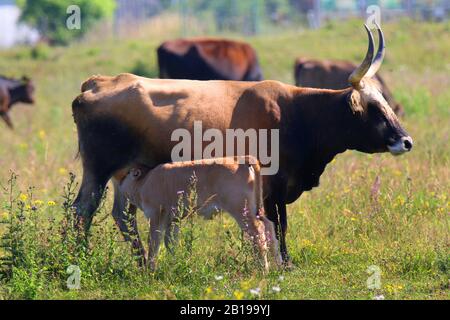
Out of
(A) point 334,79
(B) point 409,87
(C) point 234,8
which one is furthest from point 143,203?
(C) point 234,8

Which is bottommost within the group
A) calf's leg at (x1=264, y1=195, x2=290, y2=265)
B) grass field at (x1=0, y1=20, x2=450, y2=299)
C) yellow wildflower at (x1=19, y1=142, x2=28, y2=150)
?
yellow wildflower at (x1=19, y1=142, x2=28, y2=150)

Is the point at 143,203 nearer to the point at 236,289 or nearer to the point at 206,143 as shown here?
the point at 206,143

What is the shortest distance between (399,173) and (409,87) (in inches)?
392

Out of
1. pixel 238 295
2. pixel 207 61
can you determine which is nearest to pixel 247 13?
pixel 207 61

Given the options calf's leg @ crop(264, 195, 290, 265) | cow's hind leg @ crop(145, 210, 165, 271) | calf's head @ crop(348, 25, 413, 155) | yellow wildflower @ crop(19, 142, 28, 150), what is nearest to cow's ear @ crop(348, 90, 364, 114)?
calf's head @ crop(348, 25, 413, 155)

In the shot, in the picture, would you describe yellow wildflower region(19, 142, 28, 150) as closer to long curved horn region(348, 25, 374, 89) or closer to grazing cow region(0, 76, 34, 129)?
grazing cow region(0, 76, 34, 129)

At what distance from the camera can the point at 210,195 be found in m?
8.97

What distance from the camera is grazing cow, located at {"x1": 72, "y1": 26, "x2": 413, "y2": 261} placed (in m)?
9.44

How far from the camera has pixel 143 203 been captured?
9.19 meters

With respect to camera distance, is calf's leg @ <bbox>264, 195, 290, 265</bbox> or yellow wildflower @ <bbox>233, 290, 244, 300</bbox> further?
calf's leg @ <bbox>264, 195, 290, 265</bbox>

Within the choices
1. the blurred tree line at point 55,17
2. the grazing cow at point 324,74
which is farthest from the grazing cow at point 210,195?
the blurred tree line at point 55,17

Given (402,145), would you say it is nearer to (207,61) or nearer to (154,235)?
(154,235)

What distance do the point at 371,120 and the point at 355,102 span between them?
230 mm
